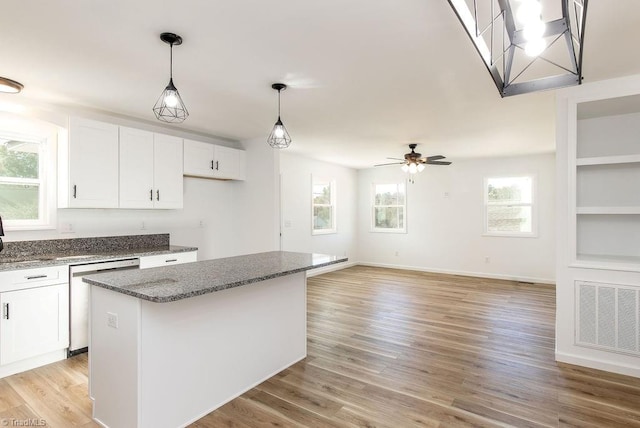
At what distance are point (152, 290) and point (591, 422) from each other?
2805 mm

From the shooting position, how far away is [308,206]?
6906mm

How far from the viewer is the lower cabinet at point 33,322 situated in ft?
9.07

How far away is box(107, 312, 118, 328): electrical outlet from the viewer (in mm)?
2001

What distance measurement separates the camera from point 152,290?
183 centimetres

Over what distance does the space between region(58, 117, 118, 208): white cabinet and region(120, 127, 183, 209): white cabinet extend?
104 millimetres

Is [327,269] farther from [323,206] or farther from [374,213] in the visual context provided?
[374,213]

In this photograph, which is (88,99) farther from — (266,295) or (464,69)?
(464,69)

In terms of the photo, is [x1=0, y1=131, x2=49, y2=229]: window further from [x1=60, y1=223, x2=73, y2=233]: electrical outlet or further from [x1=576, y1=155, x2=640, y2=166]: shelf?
[x1=576, y1=155, x2=640, y2=166]: shelf

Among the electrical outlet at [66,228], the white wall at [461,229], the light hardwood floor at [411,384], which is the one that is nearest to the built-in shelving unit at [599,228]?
the light hardwood floor at [411,384]

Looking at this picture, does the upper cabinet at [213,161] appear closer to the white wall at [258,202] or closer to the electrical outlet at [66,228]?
the white wall at [258,202]

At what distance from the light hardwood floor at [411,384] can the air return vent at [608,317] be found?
25cm

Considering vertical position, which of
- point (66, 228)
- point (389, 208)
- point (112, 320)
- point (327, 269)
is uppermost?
point (389, 208)

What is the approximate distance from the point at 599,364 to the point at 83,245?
5091mm

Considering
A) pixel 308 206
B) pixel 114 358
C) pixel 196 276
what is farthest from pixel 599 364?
pixel 308 206
